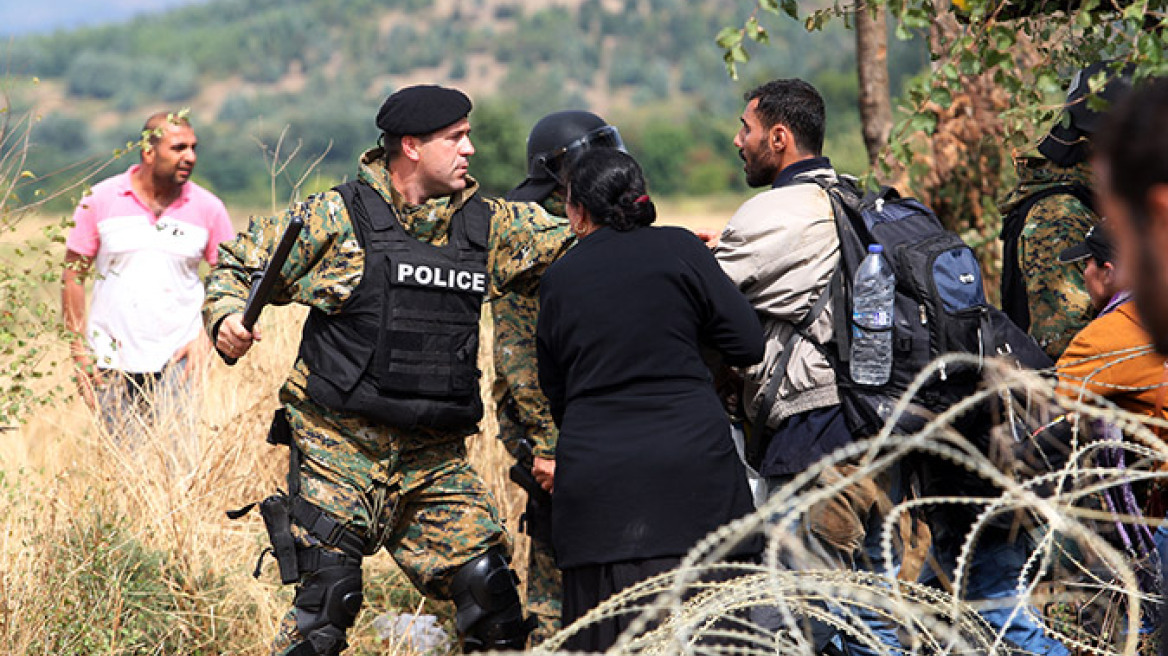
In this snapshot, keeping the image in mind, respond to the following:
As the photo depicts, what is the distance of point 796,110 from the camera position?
3982 mm

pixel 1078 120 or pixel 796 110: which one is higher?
pixel 796 110

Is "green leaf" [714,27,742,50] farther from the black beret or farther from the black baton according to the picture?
the black baton

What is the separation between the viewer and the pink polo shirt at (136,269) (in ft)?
19.4

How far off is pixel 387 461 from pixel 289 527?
0.34 meters

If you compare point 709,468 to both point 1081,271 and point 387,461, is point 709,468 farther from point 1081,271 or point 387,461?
point 1081,271

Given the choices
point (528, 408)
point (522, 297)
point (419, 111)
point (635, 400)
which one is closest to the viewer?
point (635, 400)

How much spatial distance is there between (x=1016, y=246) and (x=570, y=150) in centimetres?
162

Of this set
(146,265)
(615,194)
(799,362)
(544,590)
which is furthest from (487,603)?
(146,265)

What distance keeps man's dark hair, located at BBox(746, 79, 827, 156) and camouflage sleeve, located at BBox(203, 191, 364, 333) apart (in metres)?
1.34

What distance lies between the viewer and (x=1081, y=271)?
3.83 metres

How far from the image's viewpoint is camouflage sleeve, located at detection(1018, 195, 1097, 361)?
3846 mm

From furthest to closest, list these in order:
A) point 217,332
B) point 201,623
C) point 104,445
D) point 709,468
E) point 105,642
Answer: point 104,445
point 201,623
point 105,642
point 217,332
point 709,468

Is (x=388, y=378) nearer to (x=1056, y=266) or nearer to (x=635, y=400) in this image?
(x=635, y=400)

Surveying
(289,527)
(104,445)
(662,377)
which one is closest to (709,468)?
(662,377)
